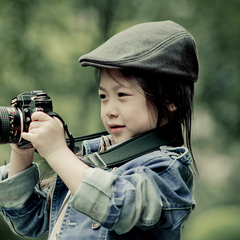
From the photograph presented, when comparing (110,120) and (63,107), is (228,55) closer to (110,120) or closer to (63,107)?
(63,107)

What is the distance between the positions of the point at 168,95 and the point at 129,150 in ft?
0.64

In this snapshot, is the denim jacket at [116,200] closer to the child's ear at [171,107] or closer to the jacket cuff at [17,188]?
the jacket cuff at [17,188]

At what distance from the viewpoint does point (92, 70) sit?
7.93 feet

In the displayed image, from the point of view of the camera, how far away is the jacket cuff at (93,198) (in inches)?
26.7

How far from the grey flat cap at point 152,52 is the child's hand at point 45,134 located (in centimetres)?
20

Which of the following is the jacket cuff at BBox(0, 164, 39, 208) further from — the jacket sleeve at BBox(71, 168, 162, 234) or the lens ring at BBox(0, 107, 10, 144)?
the jacket sleeve at BBox(71, 168, 162, 234)

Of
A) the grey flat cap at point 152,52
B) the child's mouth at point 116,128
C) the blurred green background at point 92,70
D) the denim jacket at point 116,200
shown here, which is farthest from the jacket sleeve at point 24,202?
the blurred green background at point 92,70

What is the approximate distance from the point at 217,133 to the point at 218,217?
625 millimetres

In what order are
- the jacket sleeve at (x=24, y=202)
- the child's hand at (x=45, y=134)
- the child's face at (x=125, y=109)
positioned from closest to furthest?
the child's hand at (x=45, y=134) → the child's face at (x=125, y=109) → the jacket sleeve at (x=24, y=202)

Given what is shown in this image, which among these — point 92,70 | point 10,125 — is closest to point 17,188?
point 10,125

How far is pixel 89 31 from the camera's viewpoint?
8.15 ft

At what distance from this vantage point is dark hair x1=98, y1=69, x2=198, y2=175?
89 cm

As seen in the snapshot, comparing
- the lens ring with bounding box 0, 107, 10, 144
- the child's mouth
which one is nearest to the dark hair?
the child's mouth

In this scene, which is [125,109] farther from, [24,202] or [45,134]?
[24,202]
